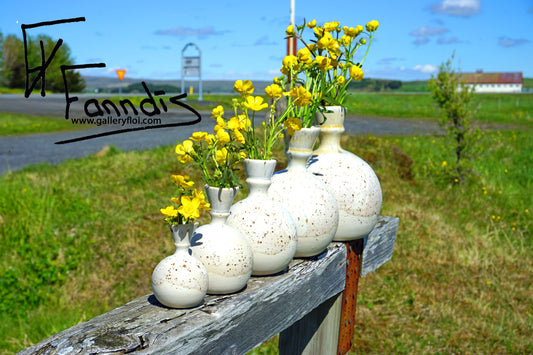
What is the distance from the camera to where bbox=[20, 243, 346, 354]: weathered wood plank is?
1.14m

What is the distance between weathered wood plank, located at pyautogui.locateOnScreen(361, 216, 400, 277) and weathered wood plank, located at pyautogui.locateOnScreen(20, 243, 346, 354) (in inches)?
25.3

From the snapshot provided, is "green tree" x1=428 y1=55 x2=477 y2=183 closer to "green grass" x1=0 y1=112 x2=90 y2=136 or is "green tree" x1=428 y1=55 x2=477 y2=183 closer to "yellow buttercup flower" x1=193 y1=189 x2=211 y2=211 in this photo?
"yellow buttercup flower" x1=193 y1=189 x2=211 y2=211

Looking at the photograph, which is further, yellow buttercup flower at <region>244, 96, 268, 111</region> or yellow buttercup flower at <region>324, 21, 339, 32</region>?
yellow buttercup flower at <region>324, 21, 339, 32</region>

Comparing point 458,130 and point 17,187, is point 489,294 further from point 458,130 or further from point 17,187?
point 17,187

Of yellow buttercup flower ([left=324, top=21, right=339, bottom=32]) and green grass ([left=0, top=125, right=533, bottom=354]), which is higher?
yellow buttercup flower ([left=324, top=21, right=339, bottom=32])

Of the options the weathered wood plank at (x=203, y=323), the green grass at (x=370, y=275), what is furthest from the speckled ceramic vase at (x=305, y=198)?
the green grass at (x=370, y=275)

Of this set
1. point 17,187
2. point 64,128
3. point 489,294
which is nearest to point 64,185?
point 17,187

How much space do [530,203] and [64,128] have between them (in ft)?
49.7

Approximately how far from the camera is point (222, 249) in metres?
1.33

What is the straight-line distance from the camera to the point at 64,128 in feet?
56.7

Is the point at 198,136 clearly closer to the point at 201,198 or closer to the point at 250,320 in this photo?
the point at 201,198

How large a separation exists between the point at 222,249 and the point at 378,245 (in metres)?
1.32

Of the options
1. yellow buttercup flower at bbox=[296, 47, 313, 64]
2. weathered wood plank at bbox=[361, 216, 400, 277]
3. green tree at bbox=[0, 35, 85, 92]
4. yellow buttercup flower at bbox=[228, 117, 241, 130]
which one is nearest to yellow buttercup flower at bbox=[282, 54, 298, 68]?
yellow buttercup flower at bbox=[296, 47, 313, 64]

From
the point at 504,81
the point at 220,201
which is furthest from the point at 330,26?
the point at 504,81
